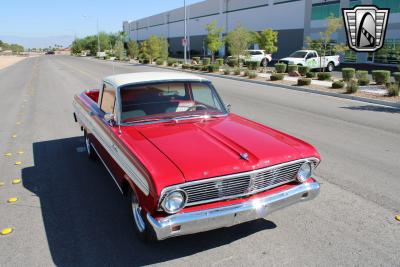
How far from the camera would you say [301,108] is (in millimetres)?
12719

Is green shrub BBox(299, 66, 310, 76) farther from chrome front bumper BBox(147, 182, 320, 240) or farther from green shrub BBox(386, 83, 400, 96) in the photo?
chrome front bumper BBox(147, 182, 320, 240)

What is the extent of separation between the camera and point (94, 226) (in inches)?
170

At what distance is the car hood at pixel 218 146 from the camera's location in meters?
3.43

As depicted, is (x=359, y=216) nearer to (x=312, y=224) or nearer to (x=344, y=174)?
(x=312, y=224)

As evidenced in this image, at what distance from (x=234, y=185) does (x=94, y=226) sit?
6.25 ft

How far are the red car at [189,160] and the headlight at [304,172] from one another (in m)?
0.01

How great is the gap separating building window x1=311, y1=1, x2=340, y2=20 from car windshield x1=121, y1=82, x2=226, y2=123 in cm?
3879

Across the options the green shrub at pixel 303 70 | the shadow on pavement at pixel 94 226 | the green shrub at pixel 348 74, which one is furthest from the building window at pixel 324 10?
the shadow on pavement at pixel 94 226

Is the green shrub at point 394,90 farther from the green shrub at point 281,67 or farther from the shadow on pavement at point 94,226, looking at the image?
the shadow on pavement at point 94,226

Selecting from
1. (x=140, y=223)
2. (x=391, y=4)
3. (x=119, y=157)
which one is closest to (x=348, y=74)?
(x=391, y=4)

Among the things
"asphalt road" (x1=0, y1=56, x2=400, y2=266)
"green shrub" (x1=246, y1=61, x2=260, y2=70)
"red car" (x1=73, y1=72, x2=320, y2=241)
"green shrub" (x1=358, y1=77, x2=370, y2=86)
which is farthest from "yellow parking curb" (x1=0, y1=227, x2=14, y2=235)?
"green shrub" (x1=246, y1=61, x2=260, y2=70)

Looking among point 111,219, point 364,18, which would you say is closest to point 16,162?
point 111,219

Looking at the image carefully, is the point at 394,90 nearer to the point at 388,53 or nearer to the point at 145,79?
the point at 145,79

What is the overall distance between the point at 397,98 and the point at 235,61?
2143cm
